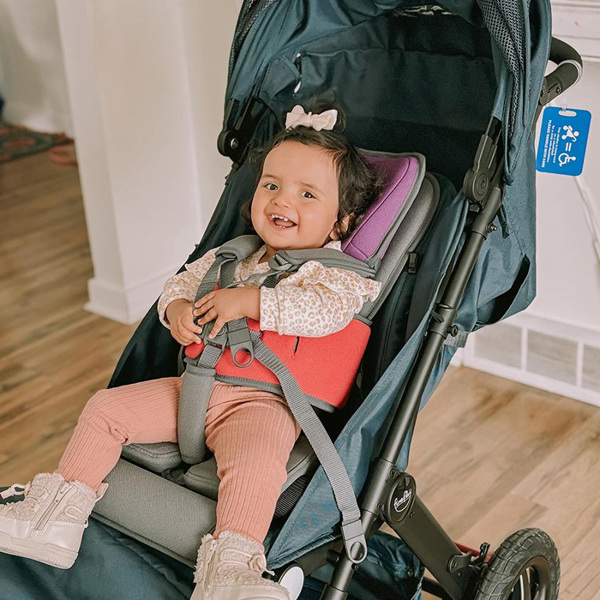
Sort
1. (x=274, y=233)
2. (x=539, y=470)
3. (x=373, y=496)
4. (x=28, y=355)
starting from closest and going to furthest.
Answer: (x=373, y=496) → (x=274, y=233) → (x=539, y=470) → (x=28, y=355)

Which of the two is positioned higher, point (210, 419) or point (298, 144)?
point (298, 144)

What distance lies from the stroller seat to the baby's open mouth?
4.2 inches

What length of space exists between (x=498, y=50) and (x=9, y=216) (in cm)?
288

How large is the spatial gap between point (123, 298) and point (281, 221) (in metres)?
1.49

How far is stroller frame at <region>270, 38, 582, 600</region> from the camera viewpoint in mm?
1446

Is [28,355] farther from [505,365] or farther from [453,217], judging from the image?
[453,217]

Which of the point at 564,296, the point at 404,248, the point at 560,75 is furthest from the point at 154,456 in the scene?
the point at 564,296

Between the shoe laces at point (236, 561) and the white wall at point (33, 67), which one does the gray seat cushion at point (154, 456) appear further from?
the white wall at point (33, 67)

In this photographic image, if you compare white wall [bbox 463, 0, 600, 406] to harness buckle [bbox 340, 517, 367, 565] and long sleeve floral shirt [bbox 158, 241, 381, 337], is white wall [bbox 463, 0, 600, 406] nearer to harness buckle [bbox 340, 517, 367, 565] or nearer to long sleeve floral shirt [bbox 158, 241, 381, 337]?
long sleeve floral shirt [bbox 158, 241, 381, 337]

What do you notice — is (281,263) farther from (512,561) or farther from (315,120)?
(512,561)

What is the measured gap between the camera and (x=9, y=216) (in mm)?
3938

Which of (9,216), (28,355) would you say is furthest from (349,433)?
(9,216)

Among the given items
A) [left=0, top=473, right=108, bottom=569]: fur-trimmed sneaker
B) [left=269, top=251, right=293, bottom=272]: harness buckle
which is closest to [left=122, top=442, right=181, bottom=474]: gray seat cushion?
[left=0, top=473, right=108, bottom=569]: fur-trimmed sneaker

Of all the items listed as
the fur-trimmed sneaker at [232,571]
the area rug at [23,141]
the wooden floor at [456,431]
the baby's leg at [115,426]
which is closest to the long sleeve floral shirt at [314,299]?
the baby's leg at [115,426]
